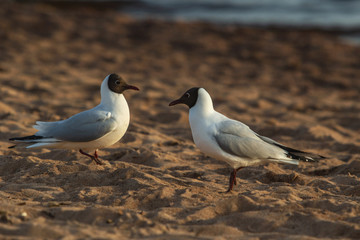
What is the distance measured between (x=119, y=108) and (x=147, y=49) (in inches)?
326

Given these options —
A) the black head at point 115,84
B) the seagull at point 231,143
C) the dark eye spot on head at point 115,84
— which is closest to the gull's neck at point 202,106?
the seagull at point 231,143

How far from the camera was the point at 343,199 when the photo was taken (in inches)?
179

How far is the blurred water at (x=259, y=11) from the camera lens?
19.0 m

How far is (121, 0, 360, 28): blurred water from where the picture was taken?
1897 centimetres

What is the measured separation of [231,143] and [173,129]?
261cm

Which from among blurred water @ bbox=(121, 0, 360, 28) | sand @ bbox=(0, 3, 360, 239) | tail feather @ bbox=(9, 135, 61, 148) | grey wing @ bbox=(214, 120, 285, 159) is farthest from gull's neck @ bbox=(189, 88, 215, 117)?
blurred water @ bbox=(121, 0, 360, 28)

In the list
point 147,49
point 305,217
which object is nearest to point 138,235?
point 305,217

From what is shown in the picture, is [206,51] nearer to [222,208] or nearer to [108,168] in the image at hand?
[108,168]

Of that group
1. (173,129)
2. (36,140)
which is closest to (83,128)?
(36,140)

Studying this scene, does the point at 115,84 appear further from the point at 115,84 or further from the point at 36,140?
the point at 36,140

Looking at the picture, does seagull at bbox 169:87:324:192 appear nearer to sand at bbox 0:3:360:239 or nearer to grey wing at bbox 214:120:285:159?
grey wing at bbox 214:120:285:159

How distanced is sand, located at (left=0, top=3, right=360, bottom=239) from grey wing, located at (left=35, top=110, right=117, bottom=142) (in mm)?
296

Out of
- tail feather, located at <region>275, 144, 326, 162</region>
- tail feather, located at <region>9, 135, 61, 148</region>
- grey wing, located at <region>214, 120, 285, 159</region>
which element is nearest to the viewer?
grey wing, located at <region>214, 120, 285, 159</region>

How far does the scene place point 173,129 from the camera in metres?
7.33
